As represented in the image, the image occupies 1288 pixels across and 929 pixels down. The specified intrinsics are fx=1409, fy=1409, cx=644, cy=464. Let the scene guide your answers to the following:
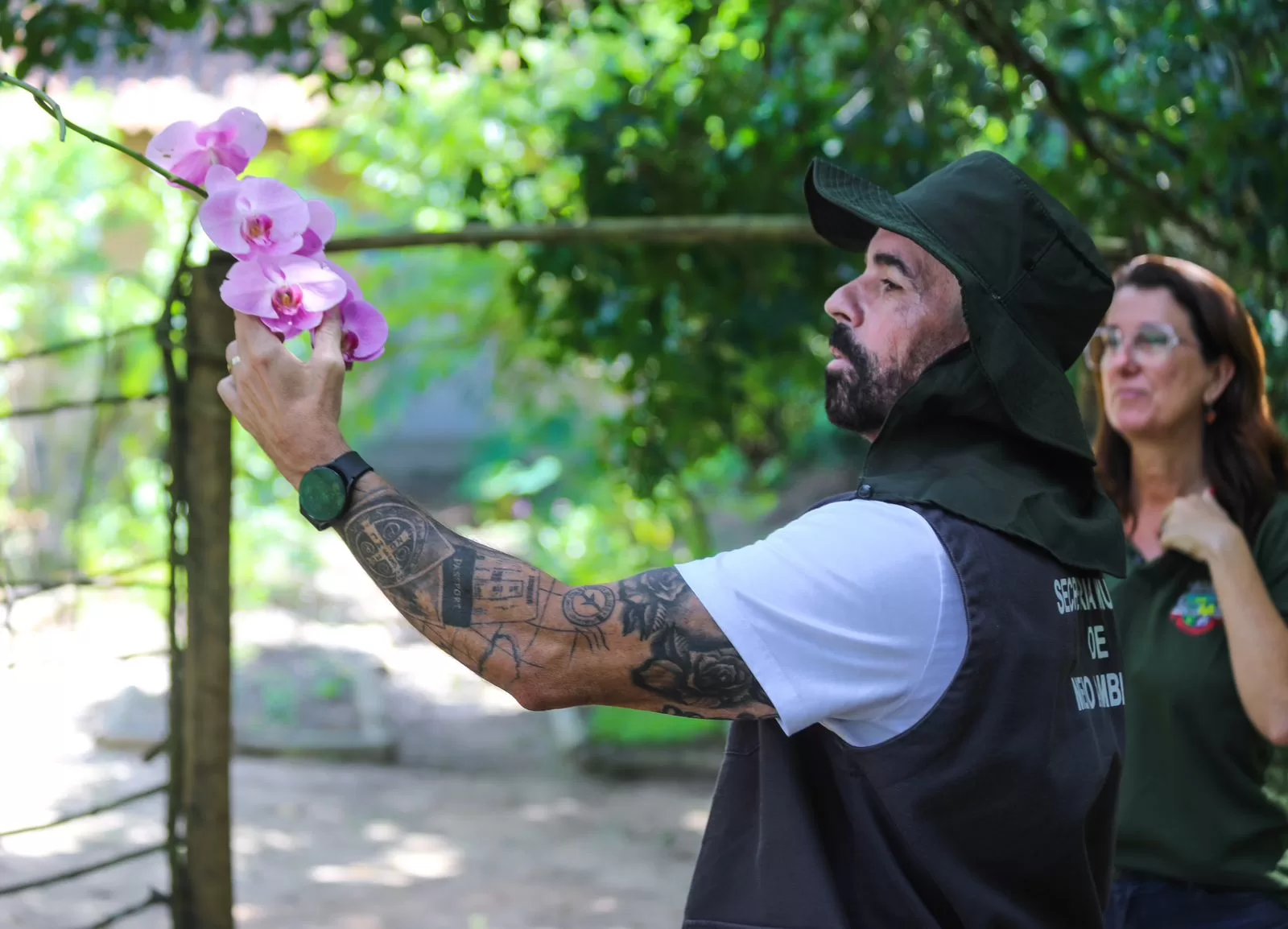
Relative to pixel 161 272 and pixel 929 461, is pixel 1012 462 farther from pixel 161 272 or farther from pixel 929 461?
pixel 161 272

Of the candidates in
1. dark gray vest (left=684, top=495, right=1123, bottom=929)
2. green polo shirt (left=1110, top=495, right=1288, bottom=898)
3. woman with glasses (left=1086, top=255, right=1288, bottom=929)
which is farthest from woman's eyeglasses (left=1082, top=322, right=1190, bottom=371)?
dark gray vest (left=684, top=495, right=1123, bottom=929)

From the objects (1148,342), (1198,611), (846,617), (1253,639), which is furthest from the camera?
(1148,342)

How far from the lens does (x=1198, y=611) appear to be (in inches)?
95.4

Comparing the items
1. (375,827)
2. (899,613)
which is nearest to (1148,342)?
(899,613)

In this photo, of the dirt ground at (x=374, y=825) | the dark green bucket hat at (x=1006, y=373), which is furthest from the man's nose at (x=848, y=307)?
the dirt ground at (x=374, y=825)

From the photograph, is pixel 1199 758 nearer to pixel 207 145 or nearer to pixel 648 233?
pixel 648 233

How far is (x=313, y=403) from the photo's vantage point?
1.60 metres

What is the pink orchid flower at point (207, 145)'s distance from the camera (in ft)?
5.40

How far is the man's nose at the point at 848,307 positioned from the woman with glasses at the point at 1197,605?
0.78 m

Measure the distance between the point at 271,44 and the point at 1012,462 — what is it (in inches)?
111

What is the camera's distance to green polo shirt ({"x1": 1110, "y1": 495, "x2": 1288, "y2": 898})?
2.30m

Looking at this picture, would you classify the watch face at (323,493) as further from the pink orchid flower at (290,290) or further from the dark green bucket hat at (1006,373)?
the dark green bucket hat at (1006,373)

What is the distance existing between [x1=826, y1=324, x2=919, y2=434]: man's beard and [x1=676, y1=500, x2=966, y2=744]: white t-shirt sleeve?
0.25 metres

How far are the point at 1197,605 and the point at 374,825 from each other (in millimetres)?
4407
